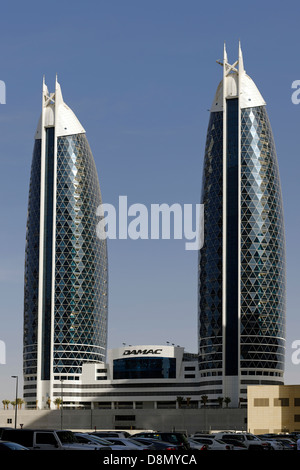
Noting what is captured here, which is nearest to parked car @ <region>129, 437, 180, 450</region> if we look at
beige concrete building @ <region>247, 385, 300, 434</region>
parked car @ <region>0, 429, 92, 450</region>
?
parked car @ <region>0, 429, 92, 450</region>

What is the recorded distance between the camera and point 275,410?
17025 cm

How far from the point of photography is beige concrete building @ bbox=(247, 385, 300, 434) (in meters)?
168

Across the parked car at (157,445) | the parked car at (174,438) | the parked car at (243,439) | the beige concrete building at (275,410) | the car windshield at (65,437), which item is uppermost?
the car windshield at (65,437)

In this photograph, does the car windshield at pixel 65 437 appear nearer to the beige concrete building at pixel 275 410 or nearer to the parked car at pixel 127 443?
the parked car at pixel 127 443

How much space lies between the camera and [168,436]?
6338 centimetres

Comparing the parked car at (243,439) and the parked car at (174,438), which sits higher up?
the parked car at (174,438)

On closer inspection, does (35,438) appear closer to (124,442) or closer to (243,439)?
(124,442)

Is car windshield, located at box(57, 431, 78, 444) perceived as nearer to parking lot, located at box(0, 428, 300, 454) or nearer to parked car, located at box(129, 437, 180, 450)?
parking lot, located at box(0, 428, 300, 454)

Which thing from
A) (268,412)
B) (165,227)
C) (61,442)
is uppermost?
(165,227)

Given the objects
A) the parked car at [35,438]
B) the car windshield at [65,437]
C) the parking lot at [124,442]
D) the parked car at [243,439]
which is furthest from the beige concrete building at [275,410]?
the parked car at [35,438]

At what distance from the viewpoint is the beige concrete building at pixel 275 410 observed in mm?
167625
